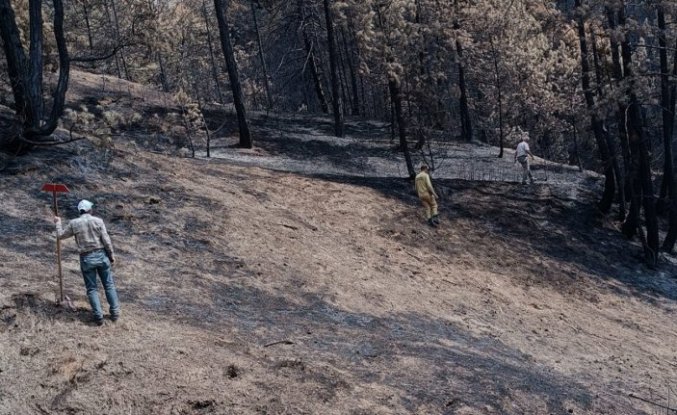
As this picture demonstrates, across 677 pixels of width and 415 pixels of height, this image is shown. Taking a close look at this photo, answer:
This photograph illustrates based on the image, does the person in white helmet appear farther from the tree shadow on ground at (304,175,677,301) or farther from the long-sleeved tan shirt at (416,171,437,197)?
the long-sleeved tan shirt at (416,171,437,197)

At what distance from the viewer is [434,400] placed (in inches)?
302

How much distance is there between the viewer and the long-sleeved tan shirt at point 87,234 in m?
7.96

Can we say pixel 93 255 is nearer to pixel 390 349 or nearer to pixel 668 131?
pixel 390 349

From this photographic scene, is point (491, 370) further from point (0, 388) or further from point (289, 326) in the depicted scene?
point (0, 388)

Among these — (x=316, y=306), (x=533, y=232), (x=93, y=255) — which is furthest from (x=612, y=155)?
(x=93, y=255)

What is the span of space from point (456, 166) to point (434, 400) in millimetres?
18677

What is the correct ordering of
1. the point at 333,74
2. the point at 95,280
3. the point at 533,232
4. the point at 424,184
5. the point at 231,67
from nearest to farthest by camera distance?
1. the point at 95,280
2. the point at 424,184
3. the point at 533,232
4. the point at 231,67
5. the point at 333,74

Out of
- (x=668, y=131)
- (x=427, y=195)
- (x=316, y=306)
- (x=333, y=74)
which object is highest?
(x=333, y=74)

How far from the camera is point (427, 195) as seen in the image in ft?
56.6

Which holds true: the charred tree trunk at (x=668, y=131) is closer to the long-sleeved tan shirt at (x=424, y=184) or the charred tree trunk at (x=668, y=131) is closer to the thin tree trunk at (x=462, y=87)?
the long-sleeved tan shirt at (x=424, y=184)

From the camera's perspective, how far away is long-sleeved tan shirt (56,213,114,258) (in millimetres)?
7961

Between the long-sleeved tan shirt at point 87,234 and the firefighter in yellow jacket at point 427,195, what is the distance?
10.3m

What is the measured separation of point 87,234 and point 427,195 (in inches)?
423

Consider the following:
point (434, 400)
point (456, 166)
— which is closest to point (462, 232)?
point (456, 166)
